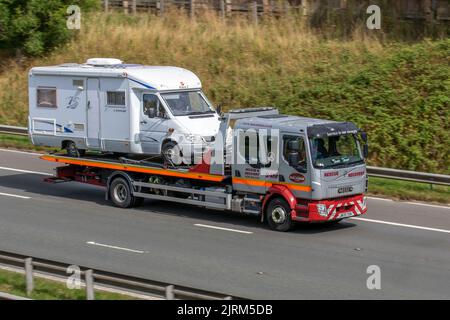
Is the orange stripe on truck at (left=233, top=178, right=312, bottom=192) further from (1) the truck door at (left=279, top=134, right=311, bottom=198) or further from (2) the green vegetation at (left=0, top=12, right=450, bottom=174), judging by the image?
(2) the green vegetation at (left=0, top=12, right=450, bottom=174)

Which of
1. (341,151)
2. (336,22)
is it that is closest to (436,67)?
(336,22)

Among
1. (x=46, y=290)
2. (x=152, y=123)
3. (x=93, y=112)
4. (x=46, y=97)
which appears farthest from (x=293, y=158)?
(x=46, y=97)

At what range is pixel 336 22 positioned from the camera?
3212cm

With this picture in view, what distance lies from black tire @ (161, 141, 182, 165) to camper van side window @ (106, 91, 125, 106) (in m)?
1.54

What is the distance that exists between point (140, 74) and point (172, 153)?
2031 millimetres

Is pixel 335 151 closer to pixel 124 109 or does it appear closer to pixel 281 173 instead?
pixel 281 173

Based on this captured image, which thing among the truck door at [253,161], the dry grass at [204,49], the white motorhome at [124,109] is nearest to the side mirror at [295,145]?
the truck door at [253,161]

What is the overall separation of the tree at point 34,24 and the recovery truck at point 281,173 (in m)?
16.6

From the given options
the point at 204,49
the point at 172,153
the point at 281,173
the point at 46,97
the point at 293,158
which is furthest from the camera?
the point at 204,49

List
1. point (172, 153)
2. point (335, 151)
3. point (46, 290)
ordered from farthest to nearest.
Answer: point (172, 153) < point (335, 151) < point (46, 290)

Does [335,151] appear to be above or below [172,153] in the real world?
above

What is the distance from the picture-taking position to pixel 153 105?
67.4ft

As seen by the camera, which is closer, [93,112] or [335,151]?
[335,151]
